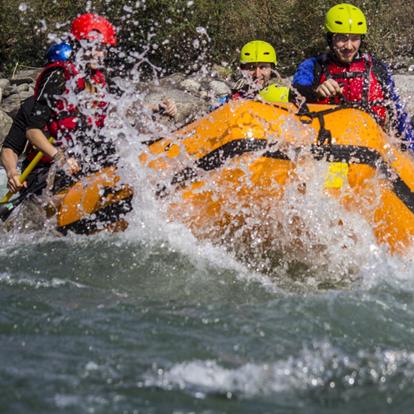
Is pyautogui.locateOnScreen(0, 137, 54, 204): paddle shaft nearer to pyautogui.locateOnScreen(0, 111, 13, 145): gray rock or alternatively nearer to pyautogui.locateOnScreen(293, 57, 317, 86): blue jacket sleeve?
pyautogui.locateOnScreen(293, 57, 317, 86): blue jacket sleeve

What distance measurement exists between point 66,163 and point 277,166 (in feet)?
4.96

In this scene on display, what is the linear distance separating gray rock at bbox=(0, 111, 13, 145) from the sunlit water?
7.28 m

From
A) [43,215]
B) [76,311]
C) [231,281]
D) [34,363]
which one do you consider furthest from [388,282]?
[43,215]

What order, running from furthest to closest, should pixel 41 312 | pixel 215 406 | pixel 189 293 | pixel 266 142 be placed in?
1. pixel 266 142
2. pixel 189 293
3. pixel 41 312
4. pixel 215 406

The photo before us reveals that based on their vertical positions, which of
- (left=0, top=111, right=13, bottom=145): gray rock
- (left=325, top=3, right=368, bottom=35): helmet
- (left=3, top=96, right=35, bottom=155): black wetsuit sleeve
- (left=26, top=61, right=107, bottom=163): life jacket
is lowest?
(left=0, top=111, right=13, bottom=145): gray rock

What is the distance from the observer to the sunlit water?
11.3 feet

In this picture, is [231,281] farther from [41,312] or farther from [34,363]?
[34,363]

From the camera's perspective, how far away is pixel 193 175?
525cm

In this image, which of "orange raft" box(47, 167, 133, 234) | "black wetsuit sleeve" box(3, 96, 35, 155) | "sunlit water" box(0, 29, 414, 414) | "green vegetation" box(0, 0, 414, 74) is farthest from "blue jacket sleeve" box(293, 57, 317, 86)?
"green vegetation" box(0, 0, 414, 74)

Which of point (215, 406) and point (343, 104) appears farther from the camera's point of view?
point (343, 104)

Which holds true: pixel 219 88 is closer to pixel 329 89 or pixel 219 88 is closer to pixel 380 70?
pixel 380 70

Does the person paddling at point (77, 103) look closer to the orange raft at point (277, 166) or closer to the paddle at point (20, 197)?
the paddle at point (20, 197)

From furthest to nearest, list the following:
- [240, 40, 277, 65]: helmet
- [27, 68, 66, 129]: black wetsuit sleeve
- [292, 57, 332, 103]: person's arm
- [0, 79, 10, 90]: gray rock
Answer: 1. [0, 79, 10, 90]: gray rock
2. [240, 40, 277, 65]: helmet
3. [292, 57, 332, 103]: person's arm
4. [27, 68, 66, 129]: black wetsuit sleeve

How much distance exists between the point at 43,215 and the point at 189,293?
183cm
